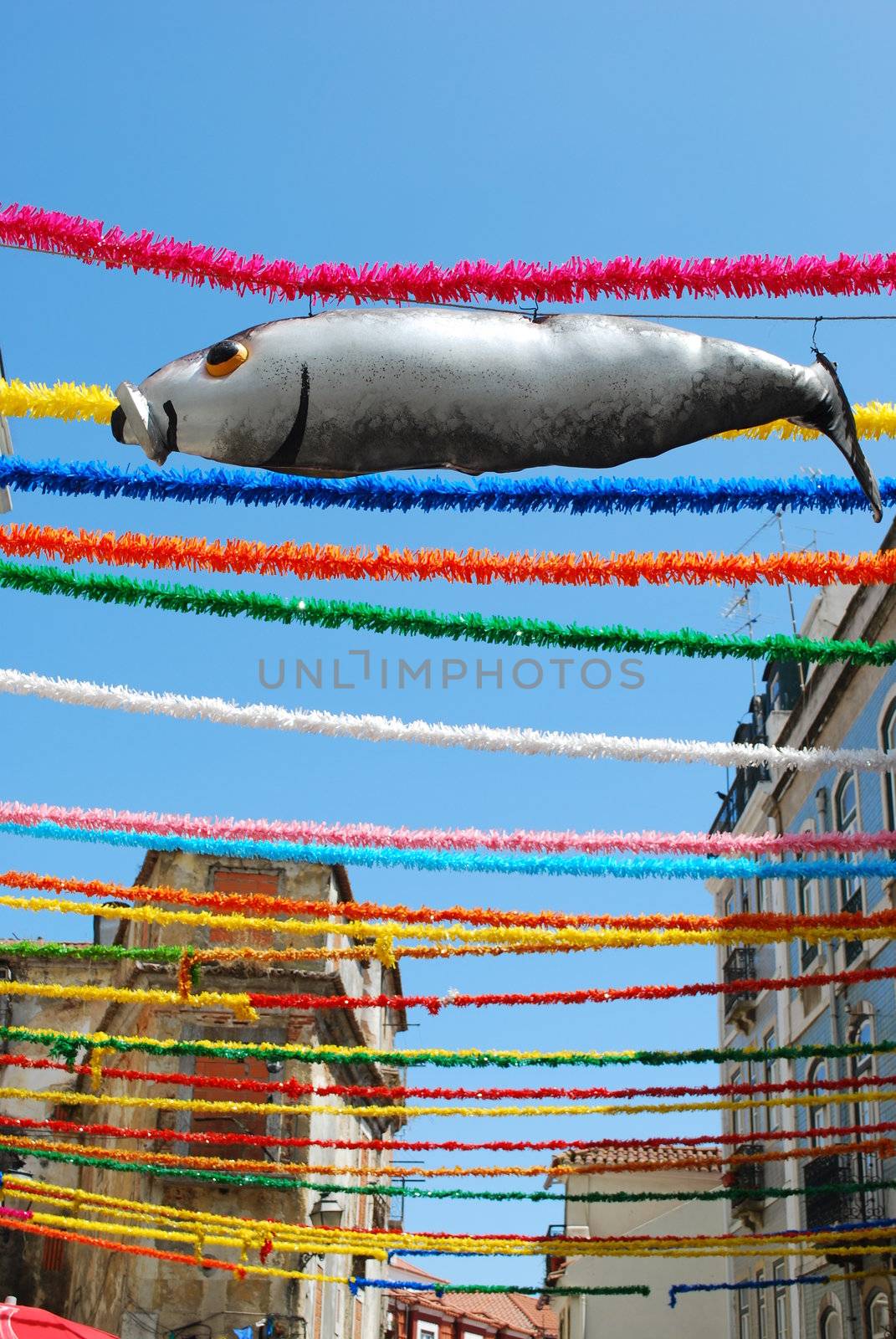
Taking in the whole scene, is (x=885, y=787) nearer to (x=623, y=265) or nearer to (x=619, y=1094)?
(x=619, y=1094)

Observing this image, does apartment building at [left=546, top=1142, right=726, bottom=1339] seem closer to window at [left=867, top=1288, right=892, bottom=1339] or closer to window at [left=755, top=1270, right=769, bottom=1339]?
window at [left=755, top=1270, right=769, bottom=1339]

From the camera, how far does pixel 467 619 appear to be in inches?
255

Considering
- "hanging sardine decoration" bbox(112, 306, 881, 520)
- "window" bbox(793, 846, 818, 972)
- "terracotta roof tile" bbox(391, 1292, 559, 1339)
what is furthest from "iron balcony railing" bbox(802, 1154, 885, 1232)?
"terracotta roof tile" bbox(391, 1292, 559, 1339)

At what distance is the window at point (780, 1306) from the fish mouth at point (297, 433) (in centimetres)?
2204

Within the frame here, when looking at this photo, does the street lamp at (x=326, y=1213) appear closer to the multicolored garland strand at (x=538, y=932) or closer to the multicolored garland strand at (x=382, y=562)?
the multicolored garland strand at (x=538, y=932)

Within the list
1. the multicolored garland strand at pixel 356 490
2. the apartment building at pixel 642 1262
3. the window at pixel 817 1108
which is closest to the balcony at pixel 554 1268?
the apartment building at pixel 642 1262

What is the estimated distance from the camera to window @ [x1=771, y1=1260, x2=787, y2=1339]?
24344mm

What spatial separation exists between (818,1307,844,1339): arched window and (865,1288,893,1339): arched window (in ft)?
4.47

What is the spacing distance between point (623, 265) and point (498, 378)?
72cm

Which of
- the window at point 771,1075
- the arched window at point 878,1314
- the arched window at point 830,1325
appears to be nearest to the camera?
the arched window at point 878,1314

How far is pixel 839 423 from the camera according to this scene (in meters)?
5.29

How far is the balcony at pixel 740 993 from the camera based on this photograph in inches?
1061

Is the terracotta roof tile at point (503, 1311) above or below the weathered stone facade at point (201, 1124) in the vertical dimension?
below

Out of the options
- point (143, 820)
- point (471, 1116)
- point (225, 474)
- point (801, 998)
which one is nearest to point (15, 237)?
point (225, 474)
